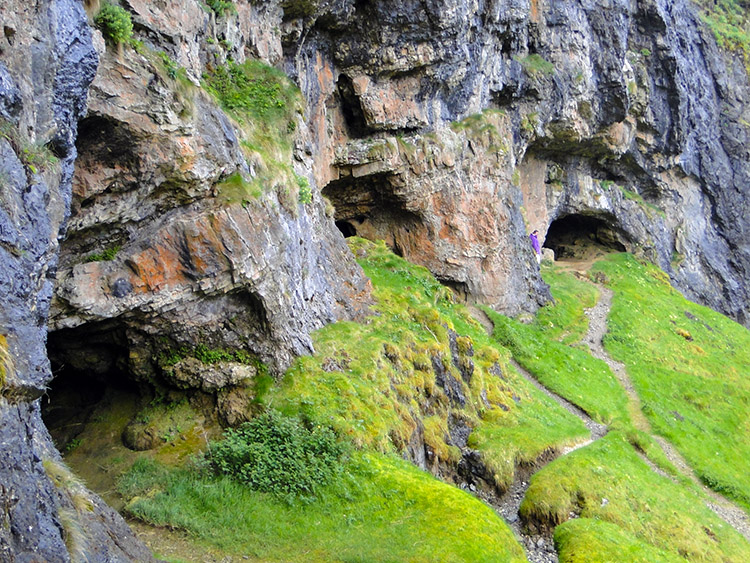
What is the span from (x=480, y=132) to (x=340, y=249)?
15.1 meters

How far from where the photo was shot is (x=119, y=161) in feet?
41.6

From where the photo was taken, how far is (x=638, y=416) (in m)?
27.1

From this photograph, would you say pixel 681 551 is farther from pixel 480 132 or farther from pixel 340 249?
pixel 480 132

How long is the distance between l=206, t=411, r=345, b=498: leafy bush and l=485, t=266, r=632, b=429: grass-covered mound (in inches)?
596

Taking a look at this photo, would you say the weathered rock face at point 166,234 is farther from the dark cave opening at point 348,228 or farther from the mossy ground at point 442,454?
the dark cave opening at point 348,228

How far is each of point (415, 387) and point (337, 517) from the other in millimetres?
6532

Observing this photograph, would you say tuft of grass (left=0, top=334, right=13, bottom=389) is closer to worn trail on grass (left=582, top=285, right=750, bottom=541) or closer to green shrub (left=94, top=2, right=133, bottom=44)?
green shrub (left=94, top=2, right=133, bottom=44)

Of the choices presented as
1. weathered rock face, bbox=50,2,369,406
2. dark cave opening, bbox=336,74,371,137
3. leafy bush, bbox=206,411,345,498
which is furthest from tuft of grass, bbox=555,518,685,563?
dark cave opening, bbox=336,74,371,137

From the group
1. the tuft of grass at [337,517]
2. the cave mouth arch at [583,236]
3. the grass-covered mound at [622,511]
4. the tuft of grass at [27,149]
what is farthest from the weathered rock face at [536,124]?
the tuft of grass at [337,517]

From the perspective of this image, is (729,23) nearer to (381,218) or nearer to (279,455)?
(381,218)

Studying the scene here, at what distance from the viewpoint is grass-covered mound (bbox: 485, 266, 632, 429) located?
26516 mm

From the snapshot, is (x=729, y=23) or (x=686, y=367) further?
(x=729, y=23)

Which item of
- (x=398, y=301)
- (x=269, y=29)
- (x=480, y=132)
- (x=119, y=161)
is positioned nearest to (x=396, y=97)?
(x=480, y=132)

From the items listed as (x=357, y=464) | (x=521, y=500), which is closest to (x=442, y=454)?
(x=521, y=500)
